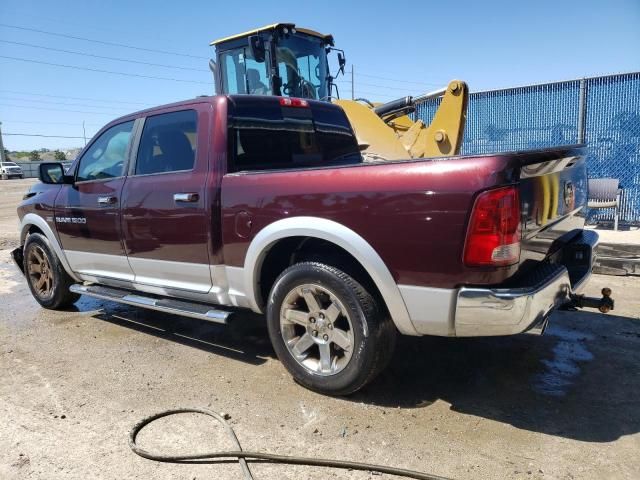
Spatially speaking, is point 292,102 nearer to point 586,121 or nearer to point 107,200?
point 107,200

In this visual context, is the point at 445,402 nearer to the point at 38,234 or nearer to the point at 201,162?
the point at 201,162

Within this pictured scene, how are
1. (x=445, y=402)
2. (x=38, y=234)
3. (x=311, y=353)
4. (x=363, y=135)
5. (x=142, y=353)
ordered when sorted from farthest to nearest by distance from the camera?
1. (x=363, y=135)
2. (x=38, y=234)
3. (x=142, y=353)
4. (x=311, y=353)
5. (x=445, y=402)

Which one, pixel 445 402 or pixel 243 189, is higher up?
pixel 243 189

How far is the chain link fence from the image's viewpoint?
9.38 m

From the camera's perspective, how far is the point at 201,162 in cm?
387

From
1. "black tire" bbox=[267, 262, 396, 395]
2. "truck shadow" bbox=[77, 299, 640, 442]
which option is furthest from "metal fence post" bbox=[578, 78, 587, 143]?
"black tire" bbox=[267, 262, 396, 395]

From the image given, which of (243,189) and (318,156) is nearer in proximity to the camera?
(243,189)

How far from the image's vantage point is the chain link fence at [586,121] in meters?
9.38

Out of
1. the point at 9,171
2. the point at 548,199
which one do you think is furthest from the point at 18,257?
the point at 9,171

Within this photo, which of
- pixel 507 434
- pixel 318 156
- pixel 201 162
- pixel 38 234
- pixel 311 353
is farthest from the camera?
pixel 38 234

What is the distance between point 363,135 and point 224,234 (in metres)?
5.47

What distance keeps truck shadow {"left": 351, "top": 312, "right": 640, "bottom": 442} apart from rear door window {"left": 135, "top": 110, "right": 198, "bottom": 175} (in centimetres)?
225

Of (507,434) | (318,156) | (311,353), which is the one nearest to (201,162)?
(318,156)

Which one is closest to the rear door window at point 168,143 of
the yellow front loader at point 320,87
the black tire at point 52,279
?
the black tire at point 52,279
